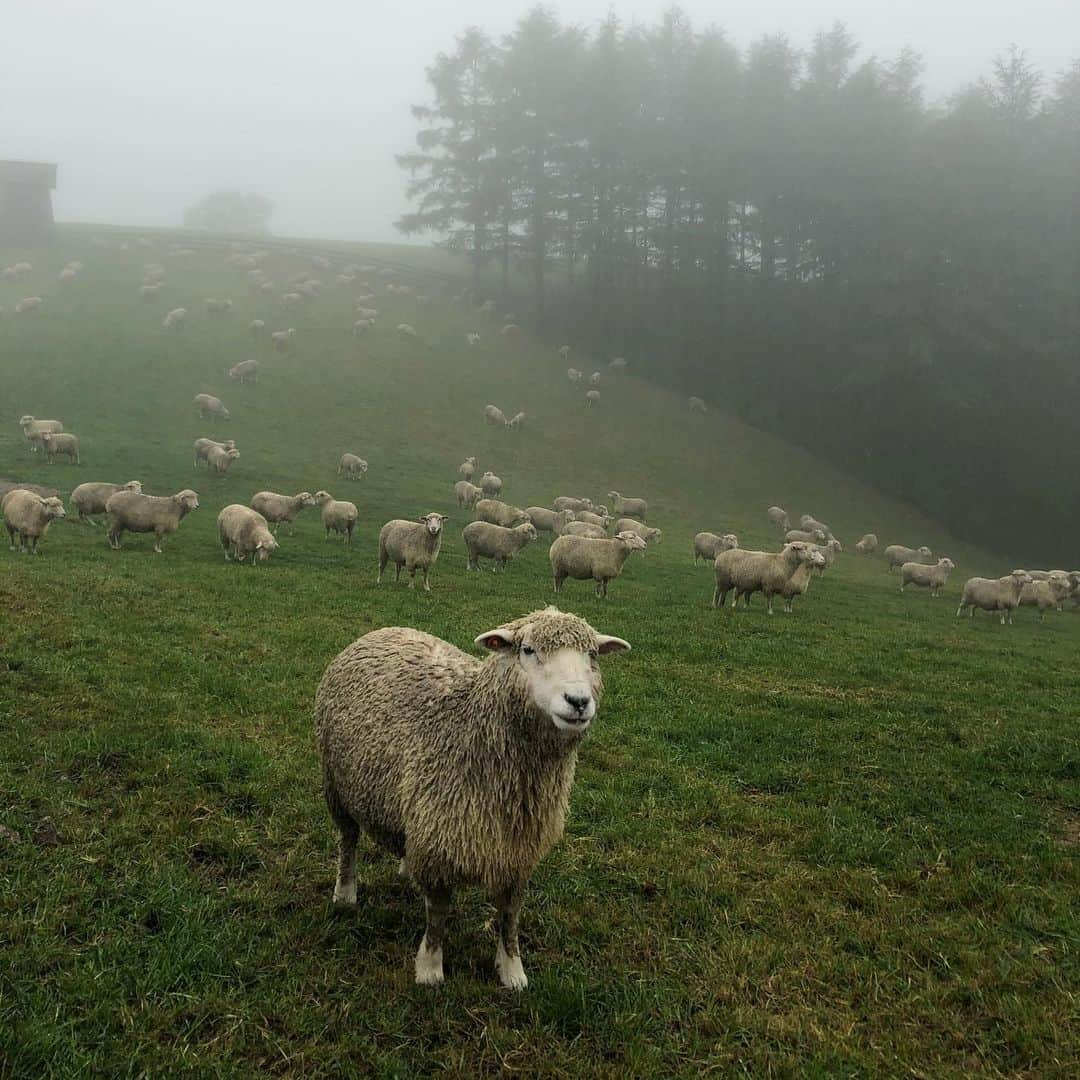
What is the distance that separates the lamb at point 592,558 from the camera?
14.4 meters

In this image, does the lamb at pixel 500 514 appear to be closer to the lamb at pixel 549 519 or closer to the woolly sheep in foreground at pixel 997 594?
the lamb at pixel 549 519

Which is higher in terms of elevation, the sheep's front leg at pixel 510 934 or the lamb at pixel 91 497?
the sheep's front leg at pixel 510 934

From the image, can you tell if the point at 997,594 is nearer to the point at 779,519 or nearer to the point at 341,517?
the point at 779,519

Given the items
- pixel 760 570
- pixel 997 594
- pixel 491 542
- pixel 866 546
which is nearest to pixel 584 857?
pixel 760 570

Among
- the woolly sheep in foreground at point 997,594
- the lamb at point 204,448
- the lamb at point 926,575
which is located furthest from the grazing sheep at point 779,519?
the lamb at point 204,448

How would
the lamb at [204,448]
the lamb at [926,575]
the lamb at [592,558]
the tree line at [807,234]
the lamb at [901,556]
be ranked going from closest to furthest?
the lamb at [592,558] < the lamb at [926,575] < the lamb at [204,448] < the lamb at [901,556] < the tree line at [807,234]

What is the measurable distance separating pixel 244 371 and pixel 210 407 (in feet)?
14.0

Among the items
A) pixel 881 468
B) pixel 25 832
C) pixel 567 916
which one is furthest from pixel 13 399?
pixel 881 468

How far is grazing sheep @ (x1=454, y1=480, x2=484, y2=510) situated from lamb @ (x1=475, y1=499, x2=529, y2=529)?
2.41m

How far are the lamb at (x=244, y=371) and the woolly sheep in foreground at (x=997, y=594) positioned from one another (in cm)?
2791

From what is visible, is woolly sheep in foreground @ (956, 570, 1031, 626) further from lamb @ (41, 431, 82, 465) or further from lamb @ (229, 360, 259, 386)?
lamb @ (229, 360, 259, 386)

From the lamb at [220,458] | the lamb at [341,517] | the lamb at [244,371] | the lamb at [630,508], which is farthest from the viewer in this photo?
the lamb at [244,371]

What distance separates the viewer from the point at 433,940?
12.2 ft

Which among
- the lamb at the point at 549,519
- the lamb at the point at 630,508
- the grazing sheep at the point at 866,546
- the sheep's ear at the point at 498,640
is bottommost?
the grazing sheep at the point at 866,546
